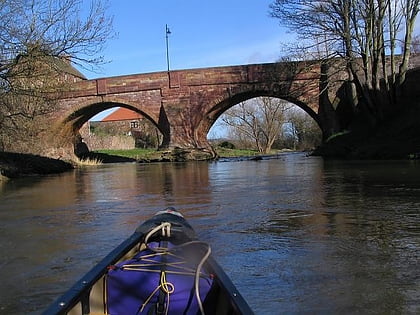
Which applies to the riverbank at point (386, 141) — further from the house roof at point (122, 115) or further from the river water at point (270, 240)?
the house roof at point (122, 115)

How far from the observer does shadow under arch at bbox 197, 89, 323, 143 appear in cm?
3197

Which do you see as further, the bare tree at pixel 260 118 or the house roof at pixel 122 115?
the house roof at pixel 122 115

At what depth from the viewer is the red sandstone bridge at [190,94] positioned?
31.5 metres

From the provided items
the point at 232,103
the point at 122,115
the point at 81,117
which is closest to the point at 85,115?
the point at 81,117

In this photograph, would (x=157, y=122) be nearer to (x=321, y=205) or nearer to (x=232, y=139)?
(x=321, y=205)

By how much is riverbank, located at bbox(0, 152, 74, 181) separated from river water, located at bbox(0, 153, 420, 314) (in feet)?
30.3

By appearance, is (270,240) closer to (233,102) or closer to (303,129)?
(233,102)

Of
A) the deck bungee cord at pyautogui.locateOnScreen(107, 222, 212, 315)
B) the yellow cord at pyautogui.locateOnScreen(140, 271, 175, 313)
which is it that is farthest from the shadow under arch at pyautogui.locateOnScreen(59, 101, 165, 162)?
the yellow cord at pyautogui.locateOnScreen(140, 271, 175, 313)

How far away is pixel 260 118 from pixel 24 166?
3995cm

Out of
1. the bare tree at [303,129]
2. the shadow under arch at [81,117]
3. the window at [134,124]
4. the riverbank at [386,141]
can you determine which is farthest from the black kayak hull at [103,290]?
the window at [134,124]

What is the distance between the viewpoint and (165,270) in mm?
2908

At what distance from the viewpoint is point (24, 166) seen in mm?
21797

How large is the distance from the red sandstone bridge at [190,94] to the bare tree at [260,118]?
22296mm

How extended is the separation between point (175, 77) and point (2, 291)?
3050 centimetres
